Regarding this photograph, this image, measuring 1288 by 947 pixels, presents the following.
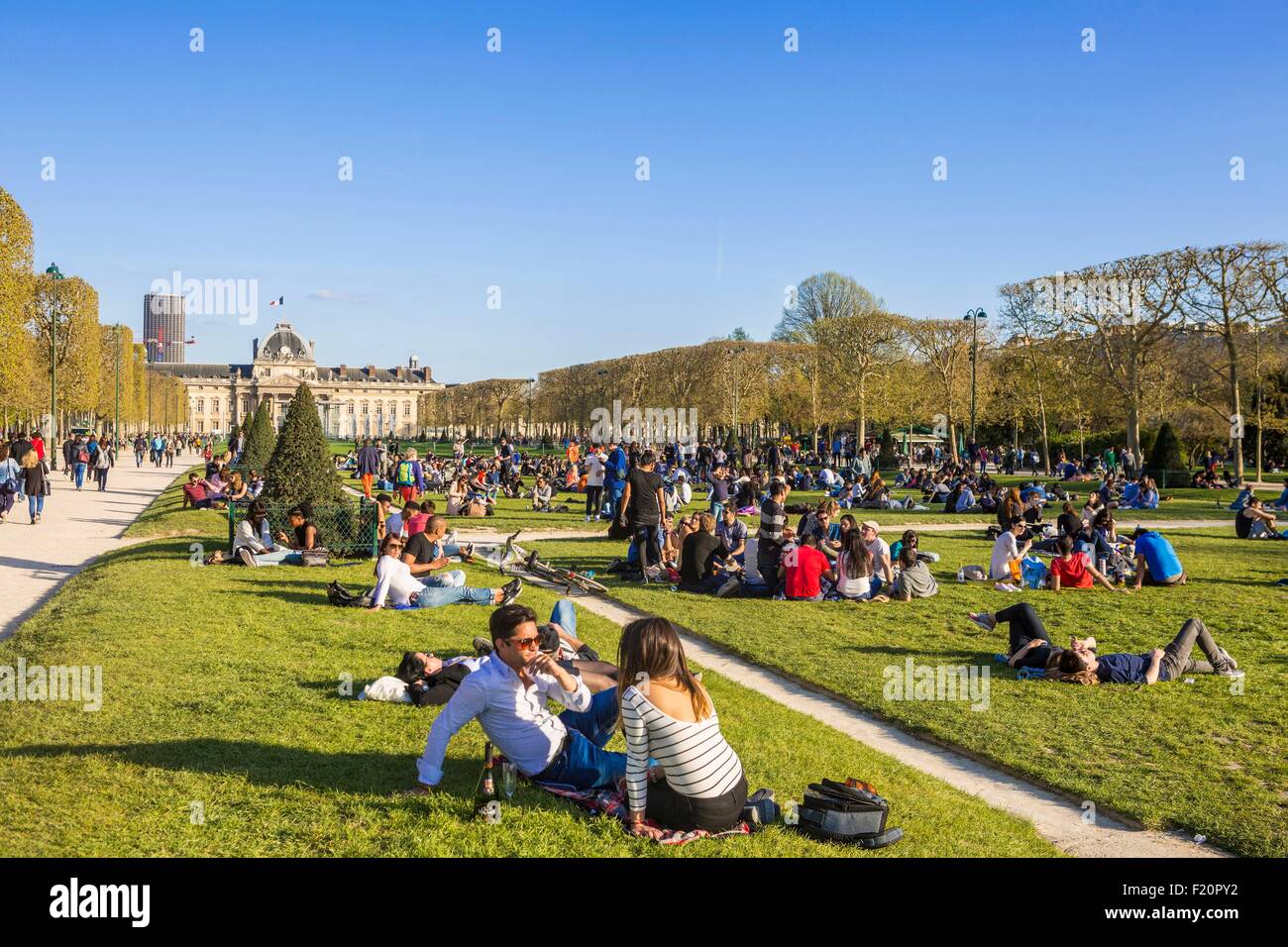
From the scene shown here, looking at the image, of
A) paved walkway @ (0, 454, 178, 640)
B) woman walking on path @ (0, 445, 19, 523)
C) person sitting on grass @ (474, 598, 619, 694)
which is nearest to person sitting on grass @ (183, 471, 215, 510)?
paved walkway @ (0, 454, 178, 640)

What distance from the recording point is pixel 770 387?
195 feet

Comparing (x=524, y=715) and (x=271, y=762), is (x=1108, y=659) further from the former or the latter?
(x=271, y=762)

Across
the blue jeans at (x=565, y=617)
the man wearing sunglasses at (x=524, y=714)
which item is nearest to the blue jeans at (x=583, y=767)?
the man wearing sunglasses at (x=524, y=714)

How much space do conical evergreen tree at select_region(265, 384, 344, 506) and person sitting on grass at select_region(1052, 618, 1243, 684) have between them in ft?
35.8

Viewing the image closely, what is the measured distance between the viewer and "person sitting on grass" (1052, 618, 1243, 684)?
28.2ft

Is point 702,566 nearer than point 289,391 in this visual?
Yes

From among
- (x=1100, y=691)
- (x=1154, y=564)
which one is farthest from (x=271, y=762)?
(x=1154, y=564)

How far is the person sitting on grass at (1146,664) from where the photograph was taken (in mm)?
8586

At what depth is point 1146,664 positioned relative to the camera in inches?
341

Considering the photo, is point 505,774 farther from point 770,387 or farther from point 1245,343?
point 770,387

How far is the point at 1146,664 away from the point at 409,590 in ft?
A: 23.4

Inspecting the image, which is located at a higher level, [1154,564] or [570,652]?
[570,652]

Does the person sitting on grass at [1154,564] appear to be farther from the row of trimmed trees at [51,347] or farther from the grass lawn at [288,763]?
the row of trimmed trees at [51,347]
